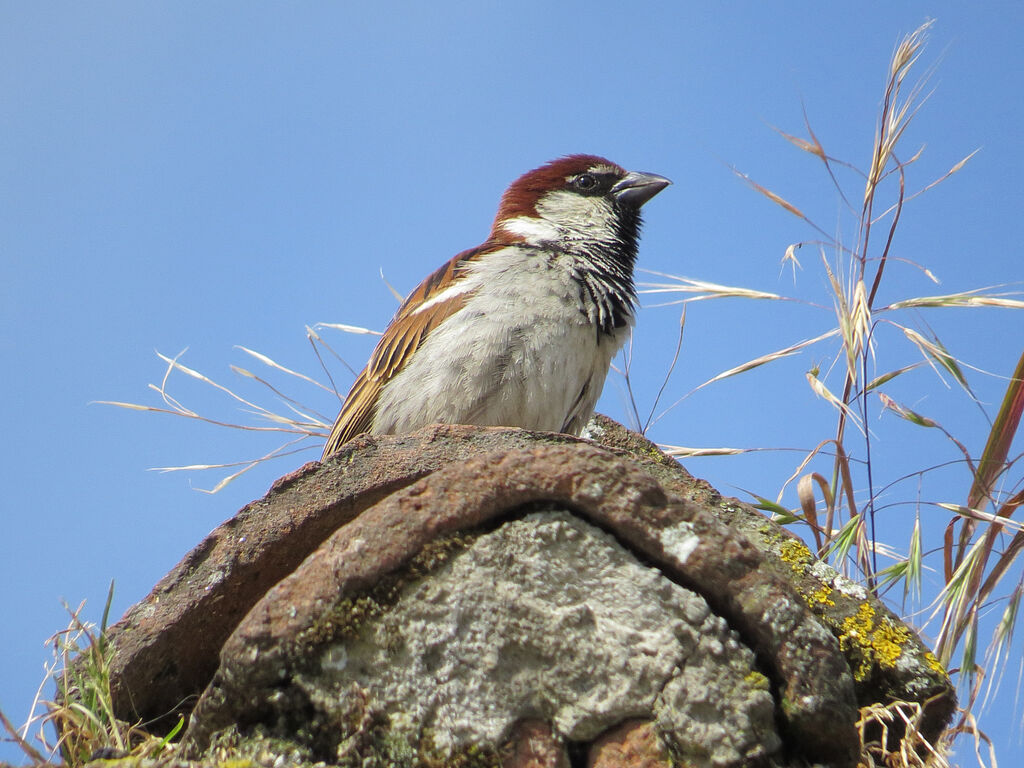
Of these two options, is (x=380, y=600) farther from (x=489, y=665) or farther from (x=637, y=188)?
(x=637, y=188)

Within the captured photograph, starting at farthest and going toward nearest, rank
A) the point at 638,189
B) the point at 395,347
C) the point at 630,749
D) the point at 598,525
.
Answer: the point at 638,189 → the point at 395,347 → the point at 598,525 → the point at 630,749

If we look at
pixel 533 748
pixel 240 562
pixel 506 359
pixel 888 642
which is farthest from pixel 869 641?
pixel 506 359

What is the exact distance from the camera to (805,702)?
5.11 ft

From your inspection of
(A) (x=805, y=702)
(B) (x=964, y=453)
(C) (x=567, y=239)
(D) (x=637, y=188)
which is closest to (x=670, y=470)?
(A) (x=805, y=702)

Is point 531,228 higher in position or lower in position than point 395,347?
higher

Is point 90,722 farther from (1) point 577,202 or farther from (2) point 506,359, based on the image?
(1) point 577,202

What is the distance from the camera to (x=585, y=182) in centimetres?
397

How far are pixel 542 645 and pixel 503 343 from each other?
4.65 ft

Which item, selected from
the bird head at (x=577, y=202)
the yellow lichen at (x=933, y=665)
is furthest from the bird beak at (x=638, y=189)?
the yellow lichen at (x=933, y=665)

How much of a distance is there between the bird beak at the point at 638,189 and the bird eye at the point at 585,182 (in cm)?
9

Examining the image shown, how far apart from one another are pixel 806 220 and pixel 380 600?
7.71ft

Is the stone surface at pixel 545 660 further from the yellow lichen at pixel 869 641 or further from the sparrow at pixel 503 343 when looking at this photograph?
the sparrow at pixel 503 343

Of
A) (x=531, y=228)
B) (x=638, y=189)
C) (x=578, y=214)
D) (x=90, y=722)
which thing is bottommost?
(x=90, y=722)

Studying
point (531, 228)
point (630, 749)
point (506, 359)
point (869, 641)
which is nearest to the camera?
point (630, 749)
